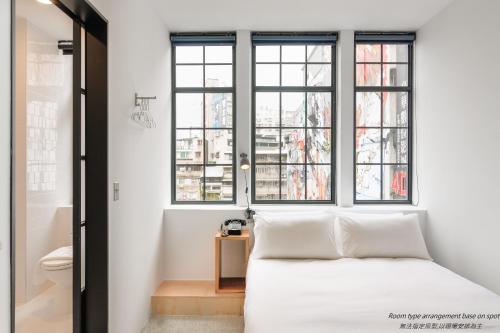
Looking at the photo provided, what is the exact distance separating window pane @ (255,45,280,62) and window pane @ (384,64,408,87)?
1236mm

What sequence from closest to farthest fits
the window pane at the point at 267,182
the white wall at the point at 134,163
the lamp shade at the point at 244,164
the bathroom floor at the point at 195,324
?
the white wall at the point at 134,163, the bathroom floor at the point at 195,324, the lamp shade at the point at 244,164, the window pane at the point at 267,182

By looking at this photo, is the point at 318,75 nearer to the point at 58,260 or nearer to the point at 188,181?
the point at 188,181

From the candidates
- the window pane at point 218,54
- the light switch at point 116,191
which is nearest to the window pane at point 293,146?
the window pane at point 218,54

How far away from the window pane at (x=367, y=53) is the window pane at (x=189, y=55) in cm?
178

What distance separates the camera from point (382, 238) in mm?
2758

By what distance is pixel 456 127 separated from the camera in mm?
2727

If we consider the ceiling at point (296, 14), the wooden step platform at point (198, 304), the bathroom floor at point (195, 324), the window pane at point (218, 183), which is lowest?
the bathroom floor at point (195, 324)

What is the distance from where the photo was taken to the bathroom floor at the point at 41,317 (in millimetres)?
1595

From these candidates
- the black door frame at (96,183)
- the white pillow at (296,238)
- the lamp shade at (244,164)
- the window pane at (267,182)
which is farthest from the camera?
the window pane at (267,182)

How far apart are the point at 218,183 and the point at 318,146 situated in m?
1.20

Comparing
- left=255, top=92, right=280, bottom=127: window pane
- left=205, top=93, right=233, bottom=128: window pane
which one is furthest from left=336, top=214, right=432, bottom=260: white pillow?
left=205, top=93, right=233, bottom=128: window pane

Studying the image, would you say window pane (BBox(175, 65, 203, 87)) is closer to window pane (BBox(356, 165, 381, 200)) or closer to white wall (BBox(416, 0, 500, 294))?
window pane (BBox(356, 165, 381, 200))

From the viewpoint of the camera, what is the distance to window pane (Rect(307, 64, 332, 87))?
137 inches

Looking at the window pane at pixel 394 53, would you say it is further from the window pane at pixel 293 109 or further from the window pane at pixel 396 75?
the window pane at pixel 293 109
